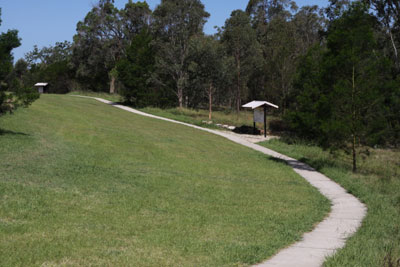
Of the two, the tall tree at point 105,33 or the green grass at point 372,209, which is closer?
the green grass at point 372,209

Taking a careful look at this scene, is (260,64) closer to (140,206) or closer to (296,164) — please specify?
(296,164)

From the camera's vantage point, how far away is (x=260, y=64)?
58188mm

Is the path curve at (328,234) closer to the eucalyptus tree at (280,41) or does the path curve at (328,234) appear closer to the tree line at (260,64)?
the tree line at (260,64)

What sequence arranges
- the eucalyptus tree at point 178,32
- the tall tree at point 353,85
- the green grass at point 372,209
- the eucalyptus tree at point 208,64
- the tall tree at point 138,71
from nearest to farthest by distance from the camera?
the green grass at point 372,209 → the tall tree at point 353,85 → the eucalyptus tree at point 208,64 → the tall tree at point 138,71 → the eucalyptus tree at point 178,32

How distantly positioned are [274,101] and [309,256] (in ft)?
180

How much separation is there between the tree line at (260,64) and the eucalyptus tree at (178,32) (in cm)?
12

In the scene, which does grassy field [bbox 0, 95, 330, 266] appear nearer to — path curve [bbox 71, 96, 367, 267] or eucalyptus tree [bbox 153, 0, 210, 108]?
path curve [bbox 71, 96, 367, 267]

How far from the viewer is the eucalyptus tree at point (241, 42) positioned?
55.8 meters

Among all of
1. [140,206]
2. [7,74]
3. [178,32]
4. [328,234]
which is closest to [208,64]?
[178,32]

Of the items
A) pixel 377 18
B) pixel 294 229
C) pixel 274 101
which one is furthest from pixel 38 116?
pixel 274 101

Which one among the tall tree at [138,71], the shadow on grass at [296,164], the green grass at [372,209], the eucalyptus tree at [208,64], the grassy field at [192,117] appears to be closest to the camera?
the green grass at [372,209]

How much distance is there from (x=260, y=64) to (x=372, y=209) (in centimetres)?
4930

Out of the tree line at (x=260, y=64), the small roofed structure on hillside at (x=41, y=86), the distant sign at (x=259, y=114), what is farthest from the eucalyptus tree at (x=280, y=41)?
the small roofed structure on hillside at (x=41, y=86)

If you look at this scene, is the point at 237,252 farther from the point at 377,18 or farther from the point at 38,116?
A: the point at 377,18
